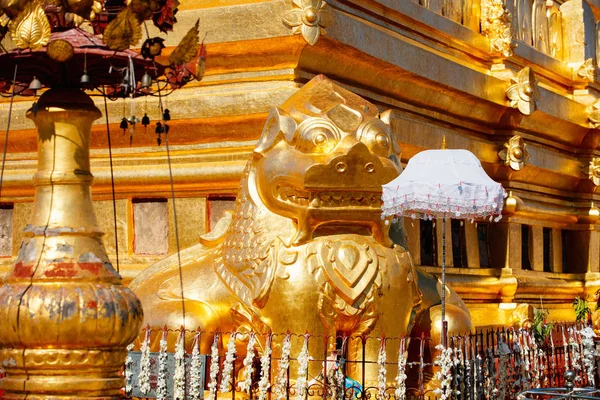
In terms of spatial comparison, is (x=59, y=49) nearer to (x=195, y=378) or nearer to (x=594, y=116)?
(x=195, y=378)

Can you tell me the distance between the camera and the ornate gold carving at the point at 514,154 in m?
14.7

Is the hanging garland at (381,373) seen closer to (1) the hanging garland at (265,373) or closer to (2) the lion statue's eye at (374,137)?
(1) the hanging garland at (265,373)

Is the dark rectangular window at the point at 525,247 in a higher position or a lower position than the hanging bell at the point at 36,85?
higher

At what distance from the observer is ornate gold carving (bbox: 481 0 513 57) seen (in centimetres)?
1478

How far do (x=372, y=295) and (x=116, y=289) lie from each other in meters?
3.28

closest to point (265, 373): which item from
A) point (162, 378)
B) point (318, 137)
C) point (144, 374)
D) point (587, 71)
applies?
point (162, 378)

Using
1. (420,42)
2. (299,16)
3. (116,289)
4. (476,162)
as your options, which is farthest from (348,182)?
(420,42)

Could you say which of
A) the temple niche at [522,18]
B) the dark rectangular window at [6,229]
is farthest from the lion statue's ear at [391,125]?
the temple niche at [522,18]

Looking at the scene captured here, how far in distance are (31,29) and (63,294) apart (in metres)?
1.21

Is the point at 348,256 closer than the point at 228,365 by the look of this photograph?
No

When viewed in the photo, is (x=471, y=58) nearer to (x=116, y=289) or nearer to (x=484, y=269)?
(x=484, y=269)

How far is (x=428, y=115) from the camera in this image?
43.4ft

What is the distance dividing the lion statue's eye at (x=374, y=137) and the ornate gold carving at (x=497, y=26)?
6118mm

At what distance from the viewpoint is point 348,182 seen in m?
8.79
